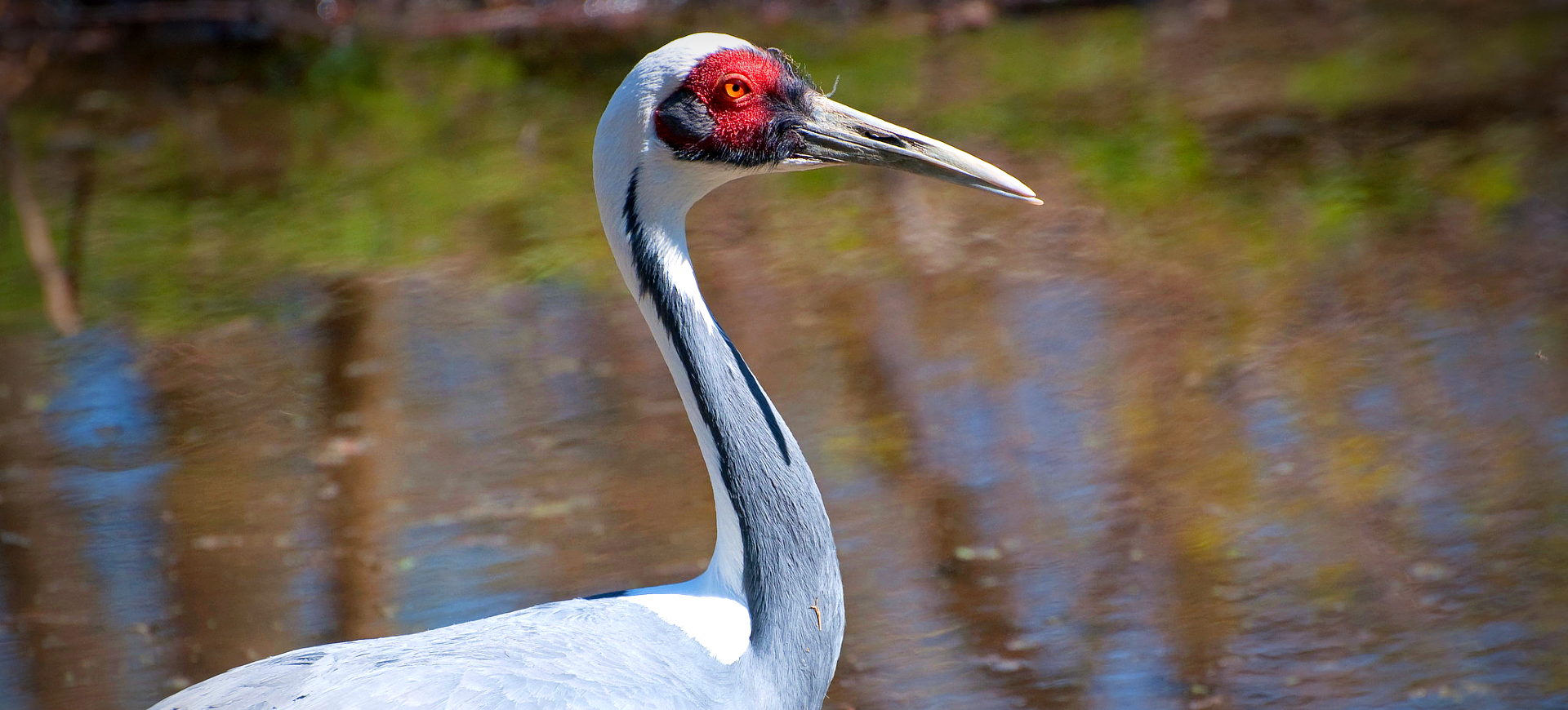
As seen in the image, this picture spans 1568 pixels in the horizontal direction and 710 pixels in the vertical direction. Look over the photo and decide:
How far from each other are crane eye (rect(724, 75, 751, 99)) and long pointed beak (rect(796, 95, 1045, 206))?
0.14 metres

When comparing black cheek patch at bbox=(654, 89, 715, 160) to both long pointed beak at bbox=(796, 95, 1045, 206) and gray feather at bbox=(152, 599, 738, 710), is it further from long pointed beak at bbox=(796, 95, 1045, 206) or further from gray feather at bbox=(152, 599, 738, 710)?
gray feather at bbox=(152, 599, 738, 710)

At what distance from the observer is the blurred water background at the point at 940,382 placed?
363 centimetres

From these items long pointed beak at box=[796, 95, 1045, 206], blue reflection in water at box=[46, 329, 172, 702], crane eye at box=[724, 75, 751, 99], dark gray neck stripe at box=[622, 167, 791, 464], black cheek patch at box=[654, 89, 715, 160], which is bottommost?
blue reflection in water at box=[46, 329, 172, 702]

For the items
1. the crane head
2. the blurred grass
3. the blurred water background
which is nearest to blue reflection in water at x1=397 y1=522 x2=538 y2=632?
the blurred water background

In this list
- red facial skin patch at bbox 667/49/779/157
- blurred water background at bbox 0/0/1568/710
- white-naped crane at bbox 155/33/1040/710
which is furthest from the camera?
blurred water background at bbox 0/0/1568/710

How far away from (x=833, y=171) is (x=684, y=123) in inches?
204

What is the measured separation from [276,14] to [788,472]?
10.5 metres

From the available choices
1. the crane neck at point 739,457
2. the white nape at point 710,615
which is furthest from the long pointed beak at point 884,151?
the white nape at point 710,615

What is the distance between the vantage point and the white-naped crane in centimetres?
255

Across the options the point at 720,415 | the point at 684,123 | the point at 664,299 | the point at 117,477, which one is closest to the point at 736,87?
the point at 684,123

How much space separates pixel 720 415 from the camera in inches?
103

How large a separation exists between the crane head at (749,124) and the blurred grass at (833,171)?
3.20m

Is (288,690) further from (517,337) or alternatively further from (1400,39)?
(1400,39)

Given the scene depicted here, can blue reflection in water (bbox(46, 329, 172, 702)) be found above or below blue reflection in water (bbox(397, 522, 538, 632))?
below
